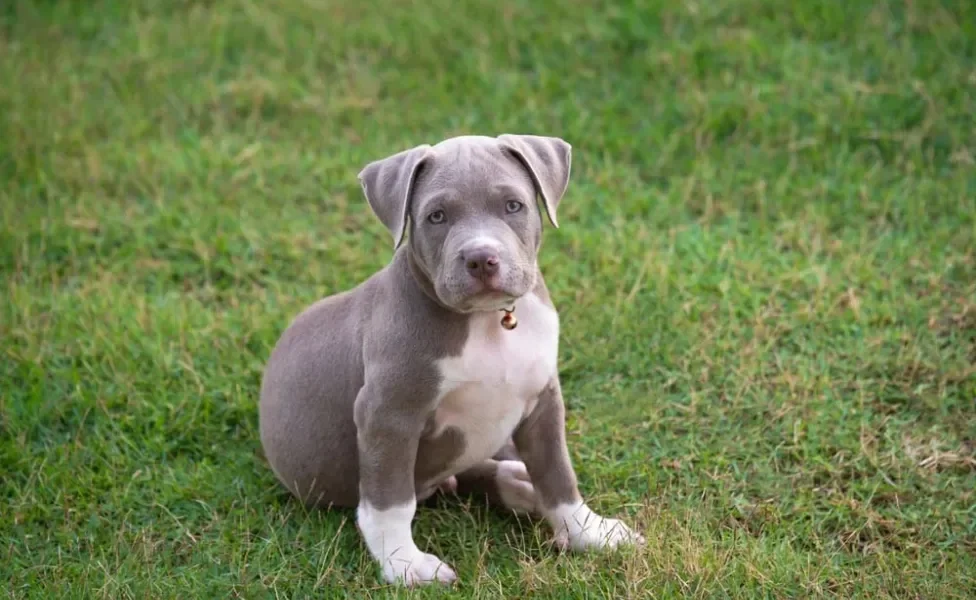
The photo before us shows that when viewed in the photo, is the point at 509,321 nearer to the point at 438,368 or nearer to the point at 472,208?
the point at 438,368

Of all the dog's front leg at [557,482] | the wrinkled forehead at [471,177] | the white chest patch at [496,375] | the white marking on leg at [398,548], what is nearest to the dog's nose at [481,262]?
the wrinkled forehead at [471,177]

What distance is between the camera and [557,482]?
15.2 feet

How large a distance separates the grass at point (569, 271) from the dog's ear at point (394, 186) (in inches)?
50.8

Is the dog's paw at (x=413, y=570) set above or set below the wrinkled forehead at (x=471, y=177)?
below

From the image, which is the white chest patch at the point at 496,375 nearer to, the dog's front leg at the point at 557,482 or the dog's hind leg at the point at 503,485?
the dog's front leg at the point at 557,482

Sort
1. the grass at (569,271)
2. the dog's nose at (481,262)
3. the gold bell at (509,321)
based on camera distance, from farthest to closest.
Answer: the grass at (569,271)
the gold bell at (509,321)
the dog's nose at (481,262)

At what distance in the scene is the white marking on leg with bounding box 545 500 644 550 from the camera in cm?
457

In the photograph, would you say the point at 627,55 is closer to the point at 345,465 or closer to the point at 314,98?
the point at 314,98

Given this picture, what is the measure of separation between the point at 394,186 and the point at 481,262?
0.52 m

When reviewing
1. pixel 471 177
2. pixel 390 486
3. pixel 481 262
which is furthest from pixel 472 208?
pixel 390 486

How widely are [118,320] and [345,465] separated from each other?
2.13 meters

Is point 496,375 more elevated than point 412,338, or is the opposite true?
point 412,338

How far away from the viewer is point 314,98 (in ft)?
26.9

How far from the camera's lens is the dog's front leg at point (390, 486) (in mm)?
4316
